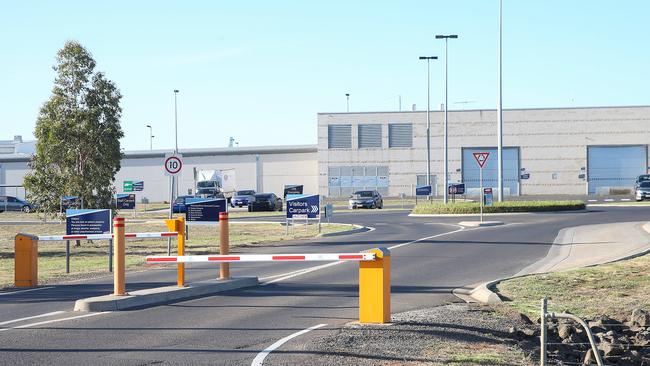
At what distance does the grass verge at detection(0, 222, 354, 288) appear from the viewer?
880 inches

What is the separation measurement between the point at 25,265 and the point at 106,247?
13982mm

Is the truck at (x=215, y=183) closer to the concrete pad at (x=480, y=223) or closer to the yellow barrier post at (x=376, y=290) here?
the concrete pad at (x=480, y=223)

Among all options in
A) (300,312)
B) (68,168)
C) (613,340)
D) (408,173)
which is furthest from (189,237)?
(408,173)

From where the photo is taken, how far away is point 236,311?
1309 cm

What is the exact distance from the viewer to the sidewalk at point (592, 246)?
815 inches

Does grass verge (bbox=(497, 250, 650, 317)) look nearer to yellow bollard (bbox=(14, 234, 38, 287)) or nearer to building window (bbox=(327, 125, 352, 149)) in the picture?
yellow bollard (bbox=(14, 234, 38, 287))

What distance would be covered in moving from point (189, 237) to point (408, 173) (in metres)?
52.7

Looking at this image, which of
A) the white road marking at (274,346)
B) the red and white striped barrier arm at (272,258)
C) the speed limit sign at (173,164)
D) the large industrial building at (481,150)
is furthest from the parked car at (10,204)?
the white road marking at (274,346)

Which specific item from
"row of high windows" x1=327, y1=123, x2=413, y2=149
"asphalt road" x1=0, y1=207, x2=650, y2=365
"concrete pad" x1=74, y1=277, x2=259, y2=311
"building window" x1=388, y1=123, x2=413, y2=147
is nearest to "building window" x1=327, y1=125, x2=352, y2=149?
"row of high windows" x1=327, y1=123, x2=413, y2=149

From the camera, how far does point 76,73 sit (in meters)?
33.0

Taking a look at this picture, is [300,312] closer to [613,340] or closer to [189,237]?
[613,340]

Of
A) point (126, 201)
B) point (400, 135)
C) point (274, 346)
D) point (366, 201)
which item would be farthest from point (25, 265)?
point (400, 135)

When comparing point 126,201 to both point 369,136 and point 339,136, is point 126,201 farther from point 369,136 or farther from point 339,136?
point 369,136

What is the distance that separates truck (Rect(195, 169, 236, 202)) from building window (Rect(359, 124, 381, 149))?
12613mm
